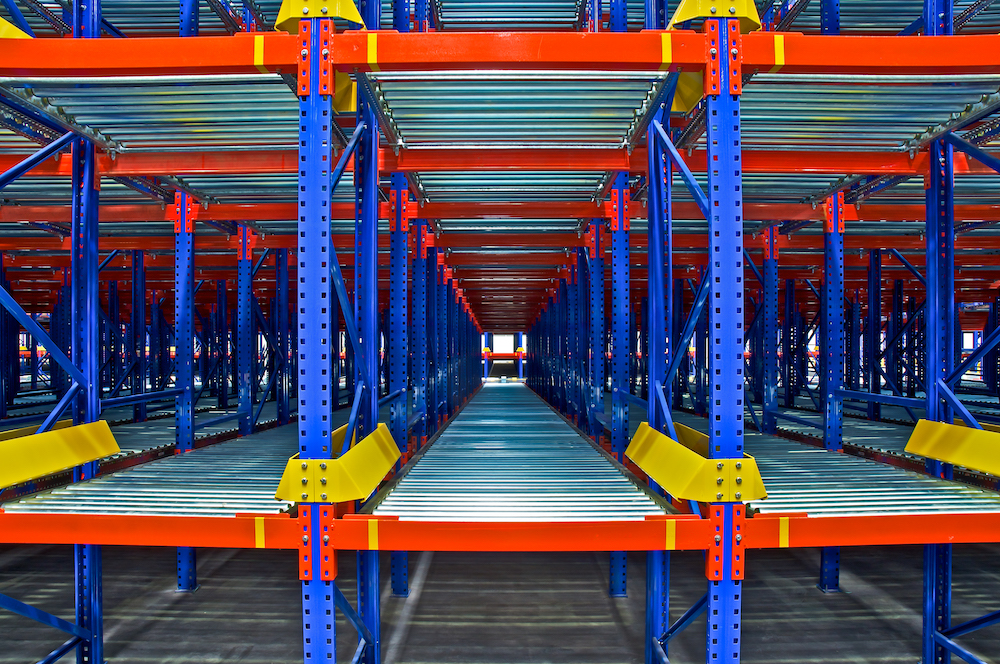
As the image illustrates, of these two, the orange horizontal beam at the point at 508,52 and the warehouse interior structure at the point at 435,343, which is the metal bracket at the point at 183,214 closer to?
the warehouse interior structure at the point at 435,343

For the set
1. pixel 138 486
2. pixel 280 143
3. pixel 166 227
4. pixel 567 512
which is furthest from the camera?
pixel 166 227

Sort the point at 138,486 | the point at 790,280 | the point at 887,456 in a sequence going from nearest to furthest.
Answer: the point at 138,486, the point at 887,456, the point at 790,280

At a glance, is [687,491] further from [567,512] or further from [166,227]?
[166,227]

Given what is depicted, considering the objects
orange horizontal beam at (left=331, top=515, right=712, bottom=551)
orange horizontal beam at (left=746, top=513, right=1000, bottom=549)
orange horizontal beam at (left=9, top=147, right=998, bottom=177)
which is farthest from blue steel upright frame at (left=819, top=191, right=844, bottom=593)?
orange horizontal beam at (left=331, top=515, right=712, bottom=551)

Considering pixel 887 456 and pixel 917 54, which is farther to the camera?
pixel 887 456

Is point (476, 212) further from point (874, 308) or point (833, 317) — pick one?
point (874, 308)

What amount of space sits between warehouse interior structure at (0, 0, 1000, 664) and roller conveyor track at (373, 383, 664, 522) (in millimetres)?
47

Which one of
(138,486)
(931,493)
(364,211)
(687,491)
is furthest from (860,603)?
(138,486)

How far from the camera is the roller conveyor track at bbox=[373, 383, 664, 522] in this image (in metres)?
3.67

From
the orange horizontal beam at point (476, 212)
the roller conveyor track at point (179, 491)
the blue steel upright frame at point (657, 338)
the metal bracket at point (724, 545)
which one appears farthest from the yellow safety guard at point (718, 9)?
the roller conveyor track at point (179, 491)

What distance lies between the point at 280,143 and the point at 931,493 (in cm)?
604

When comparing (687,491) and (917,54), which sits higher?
(917,54)

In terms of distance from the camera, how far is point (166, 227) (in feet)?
31.6

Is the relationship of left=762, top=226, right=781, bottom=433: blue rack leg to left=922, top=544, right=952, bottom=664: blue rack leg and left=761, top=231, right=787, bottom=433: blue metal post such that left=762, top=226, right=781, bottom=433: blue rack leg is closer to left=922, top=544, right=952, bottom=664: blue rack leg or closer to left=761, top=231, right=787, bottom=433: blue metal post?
left=761, top=231, right=787, bottom=433: blue metal post
